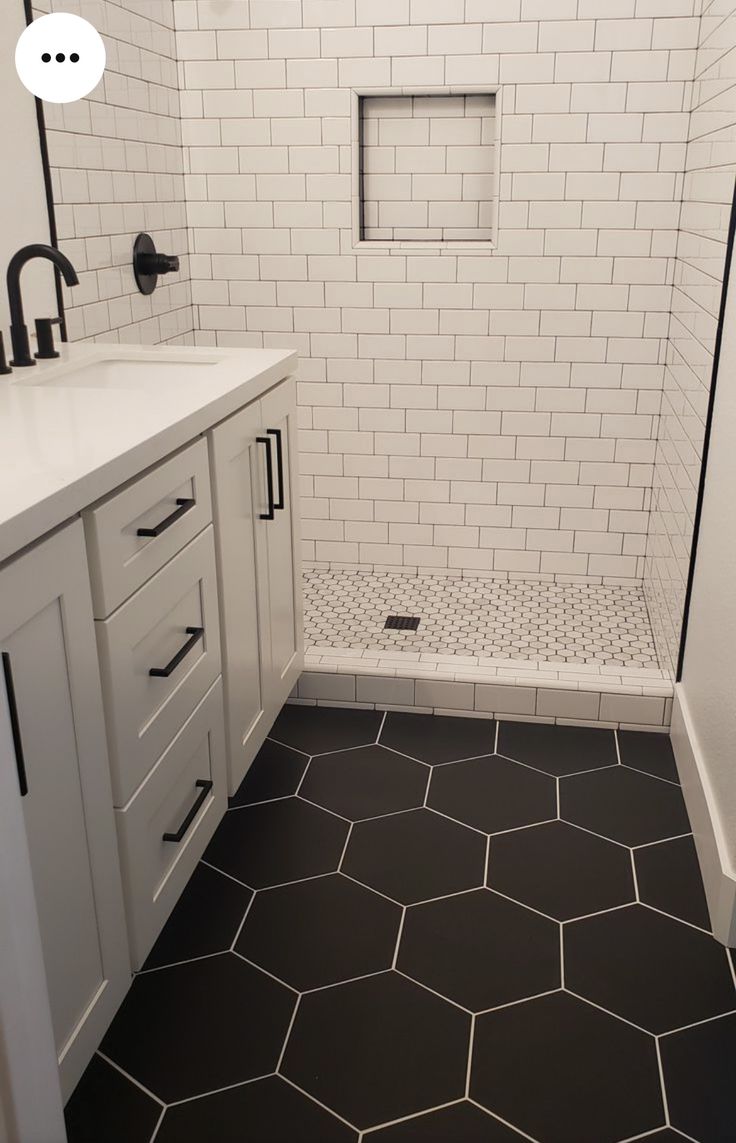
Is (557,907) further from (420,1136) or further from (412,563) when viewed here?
(412,563)

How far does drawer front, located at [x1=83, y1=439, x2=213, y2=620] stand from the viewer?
1.42 m

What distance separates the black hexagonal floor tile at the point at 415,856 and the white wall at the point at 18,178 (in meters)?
1.44

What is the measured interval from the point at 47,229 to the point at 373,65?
1325 mm

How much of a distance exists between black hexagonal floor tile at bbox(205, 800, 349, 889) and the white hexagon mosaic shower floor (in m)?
0.73

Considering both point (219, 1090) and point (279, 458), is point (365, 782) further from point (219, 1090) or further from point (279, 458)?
point (219, 1090)

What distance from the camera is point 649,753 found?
8.73 ft

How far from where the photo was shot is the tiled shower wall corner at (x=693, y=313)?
2.40 meters

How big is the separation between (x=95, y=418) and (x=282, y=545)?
2.80ft

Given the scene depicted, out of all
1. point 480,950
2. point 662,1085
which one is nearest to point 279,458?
point 480,950

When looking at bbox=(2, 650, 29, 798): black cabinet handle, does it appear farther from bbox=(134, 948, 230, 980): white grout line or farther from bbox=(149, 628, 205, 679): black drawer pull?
bbox=(134, 948, 230, 980): white grout line

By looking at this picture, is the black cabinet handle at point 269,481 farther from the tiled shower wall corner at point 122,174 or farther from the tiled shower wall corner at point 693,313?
the tiled shower wall corner at point 693,313

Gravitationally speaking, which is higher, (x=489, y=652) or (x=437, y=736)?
(x=489, y=652)

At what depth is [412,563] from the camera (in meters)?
3.70

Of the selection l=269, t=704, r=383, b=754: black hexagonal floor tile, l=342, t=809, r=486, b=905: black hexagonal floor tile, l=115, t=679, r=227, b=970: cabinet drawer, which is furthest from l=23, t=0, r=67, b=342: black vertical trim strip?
l=342, t=809, r=486, b=905: black hexagonal floor tile
